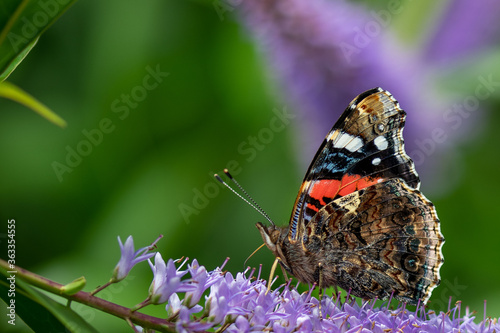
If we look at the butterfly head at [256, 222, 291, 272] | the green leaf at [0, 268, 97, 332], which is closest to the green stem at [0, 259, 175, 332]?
the green leaf at [0, 268, 97, 332]

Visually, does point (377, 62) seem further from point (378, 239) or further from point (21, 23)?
point (21, 23)

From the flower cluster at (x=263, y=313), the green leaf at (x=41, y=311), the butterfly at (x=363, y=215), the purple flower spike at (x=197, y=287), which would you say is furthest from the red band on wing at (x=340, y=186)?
the green leaf at (x=41, y=311)

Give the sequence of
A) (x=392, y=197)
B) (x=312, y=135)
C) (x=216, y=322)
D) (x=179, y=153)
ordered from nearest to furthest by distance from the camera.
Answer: (x=216, y=322) → (x=392, y=197) → (x=312, y=135) → (x=179, y=153)

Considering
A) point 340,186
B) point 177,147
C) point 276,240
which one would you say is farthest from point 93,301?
point 177,147

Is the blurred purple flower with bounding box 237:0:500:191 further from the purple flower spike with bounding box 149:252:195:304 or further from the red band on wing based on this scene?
the purple flower spike with bounding box 149:252:195:304

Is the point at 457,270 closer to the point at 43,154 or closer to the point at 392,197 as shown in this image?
the point at 392,197

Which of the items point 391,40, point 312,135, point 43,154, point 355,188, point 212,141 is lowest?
point 43,154

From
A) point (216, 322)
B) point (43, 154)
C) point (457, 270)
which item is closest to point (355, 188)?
point (216, 322)
